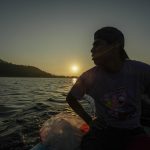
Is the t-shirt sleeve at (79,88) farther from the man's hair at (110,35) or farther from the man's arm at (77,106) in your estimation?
the man's hair at (110,35)

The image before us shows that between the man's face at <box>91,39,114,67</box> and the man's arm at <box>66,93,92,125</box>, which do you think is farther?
the man's arm at <box>66,93,92,125</box>

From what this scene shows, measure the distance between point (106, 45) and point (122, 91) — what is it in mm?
618

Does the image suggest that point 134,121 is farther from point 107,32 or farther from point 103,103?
point 107,32

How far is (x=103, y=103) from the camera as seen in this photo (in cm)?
316

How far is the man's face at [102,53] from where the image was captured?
3.06 metres

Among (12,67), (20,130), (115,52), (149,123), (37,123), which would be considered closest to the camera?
(115,52)

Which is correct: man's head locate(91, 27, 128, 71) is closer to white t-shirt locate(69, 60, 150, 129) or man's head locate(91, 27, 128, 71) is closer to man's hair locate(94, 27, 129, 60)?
man's hair locate(94, 27, 129, 60)

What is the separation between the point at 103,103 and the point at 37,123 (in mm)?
6261

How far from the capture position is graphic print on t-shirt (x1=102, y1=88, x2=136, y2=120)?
3.05 metres

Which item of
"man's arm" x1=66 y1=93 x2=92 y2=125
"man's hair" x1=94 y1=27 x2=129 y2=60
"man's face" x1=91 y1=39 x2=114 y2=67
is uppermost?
"man's hair" x1=94 y1=27 x2=129 y2=60

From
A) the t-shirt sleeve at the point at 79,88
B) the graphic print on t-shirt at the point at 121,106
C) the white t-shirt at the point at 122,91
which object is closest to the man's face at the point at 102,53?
the white t-shirt at the point at 122,91

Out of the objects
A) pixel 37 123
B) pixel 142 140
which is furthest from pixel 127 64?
pixel 37 123

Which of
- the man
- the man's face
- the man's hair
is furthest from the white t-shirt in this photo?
the man's hair

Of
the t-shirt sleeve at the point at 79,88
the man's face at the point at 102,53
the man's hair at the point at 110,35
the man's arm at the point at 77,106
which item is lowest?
the man's arm at the point at 77,106
